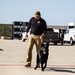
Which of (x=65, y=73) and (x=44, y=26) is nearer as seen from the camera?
(x=65, y=73)

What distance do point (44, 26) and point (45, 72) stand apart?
1.69 metres

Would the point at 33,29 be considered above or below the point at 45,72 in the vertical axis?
above

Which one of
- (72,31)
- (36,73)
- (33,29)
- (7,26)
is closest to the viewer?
(36,73)

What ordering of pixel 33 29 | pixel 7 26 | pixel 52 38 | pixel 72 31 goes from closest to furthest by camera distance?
pixel 33 29 → pixel 52 38 → pixel 72 31 → pixel 7 26

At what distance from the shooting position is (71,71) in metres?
11.3

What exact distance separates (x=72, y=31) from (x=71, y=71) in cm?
2353

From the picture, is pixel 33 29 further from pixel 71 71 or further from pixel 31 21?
pixel 71 71

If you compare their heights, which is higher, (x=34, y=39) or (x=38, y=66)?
(x=34, y=39)

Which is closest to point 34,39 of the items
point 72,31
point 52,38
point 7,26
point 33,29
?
point 33,29

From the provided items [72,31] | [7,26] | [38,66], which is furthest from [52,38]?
[7,26]

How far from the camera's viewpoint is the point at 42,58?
1123 centimetres

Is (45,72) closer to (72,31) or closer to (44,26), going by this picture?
(44,26)

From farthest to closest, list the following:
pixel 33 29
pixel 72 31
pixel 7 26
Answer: pixel 7 26 < pixel 72 31 < pixel 33 29

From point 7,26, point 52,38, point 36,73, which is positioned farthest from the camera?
point 7,26
